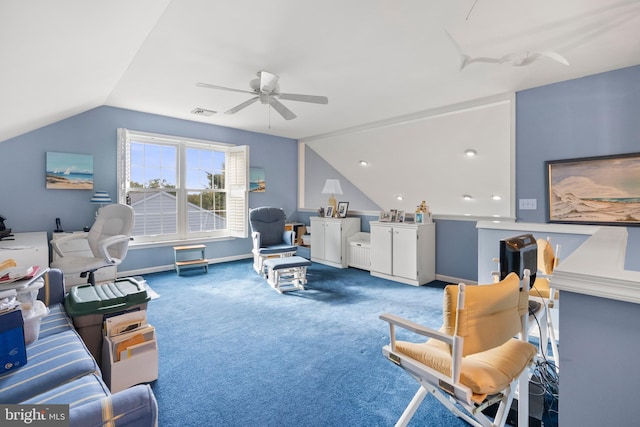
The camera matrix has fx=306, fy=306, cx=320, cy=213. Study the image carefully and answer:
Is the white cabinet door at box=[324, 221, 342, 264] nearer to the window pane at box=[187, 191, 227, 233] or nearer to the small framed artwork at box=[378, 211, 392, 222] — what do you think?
the small framed artwork at box=[378, 211, 392, 222]

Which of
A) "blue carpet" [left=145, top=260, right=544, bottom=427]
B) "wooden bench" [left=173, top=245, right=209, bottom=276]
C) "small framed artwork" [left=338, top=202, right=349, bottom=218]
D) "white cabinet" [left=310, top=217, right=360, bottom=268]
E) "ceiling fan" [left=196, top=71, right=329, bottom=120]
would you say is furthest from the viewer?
"small framed artwork" [left=338, top=202, right=349, bottom=218]

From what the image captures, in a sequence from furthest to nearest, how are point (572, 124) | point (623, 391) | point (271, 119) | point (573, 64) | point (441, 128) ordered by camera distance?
point (271, 119)
point (441, 128)
point (572, 124)
point (573, 64)
point (623, 391)

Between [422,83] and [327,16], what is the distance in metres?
1.57

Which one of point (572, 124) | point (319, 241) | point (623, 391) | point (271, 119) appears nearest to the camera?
point (623, 391)

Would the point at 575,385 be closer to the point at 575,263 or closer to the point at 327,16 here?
the point at 575,263

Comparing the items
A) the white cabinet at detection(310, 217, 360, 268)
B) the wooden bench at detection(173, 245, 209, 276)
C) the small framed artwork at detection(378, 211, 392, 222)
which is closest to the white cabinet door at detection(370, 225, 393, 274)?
→ the small framed artwork at detection(378, 211, 392, 222)

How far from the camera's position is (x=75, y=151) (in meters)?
4.10

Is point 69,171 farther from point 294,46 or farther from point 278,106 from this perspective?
point 294,46

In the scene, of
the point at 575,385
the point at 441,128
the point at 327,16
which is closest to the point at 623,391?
A: the point at 575,385

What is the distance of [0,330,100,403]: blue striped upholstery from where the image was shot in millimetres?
1180

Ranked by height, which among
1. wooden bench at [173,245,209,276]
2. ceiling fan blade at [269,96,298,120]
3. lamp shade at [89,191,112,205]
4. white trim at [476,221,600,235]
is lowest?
wooden bench at [173,245,209,276]

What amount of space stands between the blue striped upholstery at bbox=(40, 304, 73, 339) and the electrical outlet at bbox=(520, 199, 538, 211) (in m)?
4.18

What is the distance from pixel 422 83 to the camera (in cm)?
326

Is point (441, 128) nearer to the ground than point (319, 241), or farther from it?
farther from it
